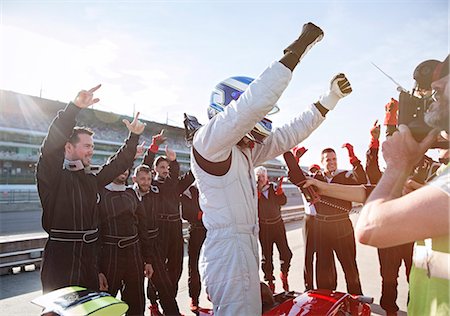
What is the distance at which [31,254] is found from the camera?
6809 mm

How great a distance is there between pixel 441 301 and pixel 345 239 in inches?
157

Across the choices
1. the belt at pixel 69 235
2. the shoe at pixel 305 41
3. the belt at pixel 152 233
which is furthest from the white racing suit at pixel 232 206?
the belt at pixel 152 233

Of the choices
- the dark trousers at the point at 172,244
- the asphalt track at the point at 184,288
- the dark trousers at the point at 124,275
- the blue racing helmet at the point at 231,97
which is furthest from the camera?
the dark trousers at the point at 172,244

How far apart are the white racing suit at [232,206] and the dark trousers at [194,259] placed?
10.8 feet

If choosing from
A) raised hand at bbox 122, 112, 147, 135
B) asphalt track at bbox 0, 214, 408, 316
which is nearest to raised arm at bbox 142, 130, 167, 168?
raised hand at bbox 122, 112, 147, 135

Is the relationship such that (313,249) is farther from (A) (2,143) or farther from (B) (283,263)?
(A) (2,143)

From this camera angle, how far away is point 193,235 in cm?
589

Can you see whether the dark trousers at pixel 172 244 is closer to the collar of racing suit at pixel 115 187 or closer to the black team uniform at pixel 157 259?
the black team uniform at pixel 157 259

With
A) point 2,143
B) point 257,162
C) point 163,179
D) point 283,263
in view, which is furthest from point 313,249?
point 2,143

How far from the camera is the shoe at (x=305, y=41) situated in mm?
1973

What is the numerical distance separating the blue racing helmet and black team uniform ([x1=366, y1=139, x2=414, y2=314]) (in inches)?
123

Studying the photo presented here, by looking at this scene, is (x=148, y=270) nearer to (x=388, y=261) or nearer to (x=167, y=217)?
(x=167, y=217)

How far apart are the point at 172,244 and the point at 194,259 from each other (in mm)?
392

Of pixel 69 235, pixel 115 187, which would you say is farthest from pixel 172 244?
pixel 69 235
